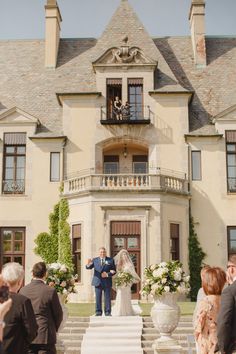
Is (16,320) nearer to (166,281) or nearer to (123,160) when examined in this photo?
(166,281)

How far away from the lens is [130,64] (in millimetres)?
25625

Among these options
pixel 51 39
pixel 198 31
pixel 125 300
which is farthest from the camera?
pixel 198 31

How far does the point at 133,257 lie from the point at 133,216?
186cm

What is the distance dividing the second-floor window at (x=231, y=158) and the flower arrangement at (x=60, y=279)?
14721mm

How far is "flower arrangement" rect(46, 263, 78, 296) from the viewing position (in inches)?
456

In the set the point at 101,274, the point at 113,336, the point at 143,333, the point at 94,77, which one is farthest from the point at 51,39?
the point at 113,336

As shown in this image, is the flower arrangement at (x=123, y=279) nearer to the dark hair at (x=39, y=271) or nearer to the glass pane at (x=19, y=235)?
the dark hair at (x=39, y=271)

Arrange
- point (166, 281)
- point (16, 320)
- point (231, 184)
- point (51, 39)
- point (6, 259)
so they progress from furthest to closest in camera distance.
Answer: point (51, 39) → point (231, 184) → point (6, 259) → point (166, 281) → point (16, 320)

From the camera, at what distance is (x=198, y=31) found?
28938 millimetres

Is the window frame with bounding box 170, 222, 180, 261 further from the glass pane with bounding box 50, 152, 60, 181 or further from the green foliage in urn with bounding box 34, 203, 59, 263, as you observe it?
the glass pane with bounding box 50, 152, 60, 181

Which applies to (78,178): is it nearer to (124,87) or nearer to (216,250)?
(124,87)

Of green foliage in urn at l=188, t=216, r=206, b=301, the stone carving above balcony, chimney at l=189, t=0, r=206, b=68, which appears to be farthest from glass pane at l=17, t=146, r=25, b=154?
chimney at l=189, t=0, r=206, b=68

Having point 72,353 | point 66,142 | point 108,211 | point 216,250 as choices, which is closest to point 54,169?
point 66,142

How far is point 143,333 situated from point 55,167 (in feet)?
41.6
